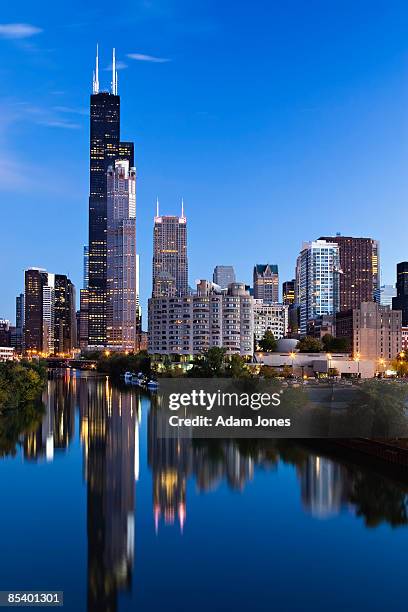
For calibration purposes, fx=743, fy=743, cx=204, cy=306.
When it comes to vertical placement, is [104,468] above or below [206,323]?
below

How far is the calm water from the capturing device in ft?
67.9

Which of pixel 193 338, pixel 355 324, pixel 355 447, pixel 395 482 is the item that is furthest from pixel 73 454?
pixel 355 324

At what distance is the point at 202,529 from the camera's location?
26.3 meters

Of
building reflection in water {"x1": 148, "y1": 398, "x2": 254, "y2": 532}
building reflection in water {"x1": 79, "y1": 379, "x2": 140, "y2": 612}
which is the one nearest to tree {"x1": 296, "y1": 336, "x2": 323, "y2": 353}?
building reflection in water {"x1": 79, "y1": 379, "x2": 140, "y2": 612}

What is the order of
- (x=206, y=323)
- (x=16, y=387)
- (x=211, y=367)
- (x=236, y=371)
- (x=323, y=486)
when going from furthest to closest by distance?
(x=206, y=323)
(x=211, y=367)
(x=236, y=371)
(x=16, y=387)
(x=323, y=486)

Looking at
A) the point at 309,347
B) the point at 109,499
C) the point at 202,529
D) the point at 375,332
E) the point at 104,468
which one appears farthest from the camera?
the point at 375,332

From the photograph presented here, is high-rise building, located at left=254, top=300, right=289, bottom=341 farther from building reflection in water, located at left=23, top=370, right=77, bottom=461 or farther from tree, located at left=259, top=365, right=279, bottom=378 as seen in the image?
building reflection in water, located at left=23, top=370, right=77, bottom=461

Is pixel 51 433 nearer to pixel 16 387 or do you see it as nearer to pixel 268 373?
pixel 16 387

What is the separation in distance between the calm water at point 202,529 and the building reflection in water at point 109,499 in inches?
3.0

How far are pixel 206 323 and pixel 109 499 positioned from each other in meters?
79.5

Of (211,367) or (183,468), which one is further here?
(211,367)

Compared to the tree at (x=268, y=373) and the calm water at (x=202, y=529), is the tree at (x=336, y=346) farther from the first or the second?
the calm water at (x=202, y=529)

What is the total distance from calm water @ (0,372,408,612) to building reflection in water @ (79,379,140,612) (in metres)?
0.08

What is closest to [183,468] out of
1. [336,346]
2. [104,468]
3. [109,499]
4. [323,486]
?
[104,468]
